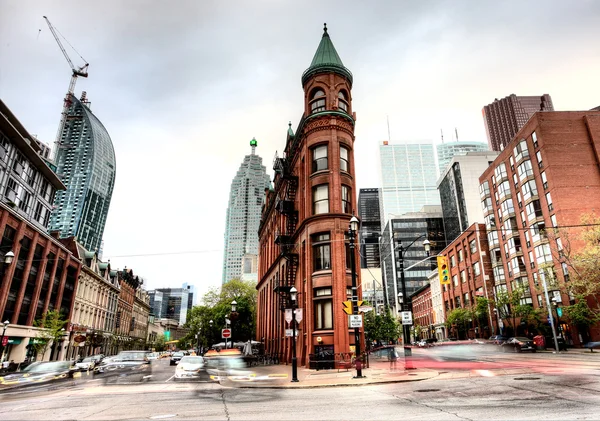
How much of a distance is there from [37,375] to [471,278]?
A: 7394cm

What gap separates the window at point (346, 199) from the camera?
30866 millimetres

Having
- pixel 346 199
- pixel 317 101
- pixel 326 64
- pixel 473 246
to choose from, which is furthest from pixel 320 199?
pixel 473 246

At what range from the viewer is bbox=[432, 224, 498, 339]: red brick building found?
233 ft

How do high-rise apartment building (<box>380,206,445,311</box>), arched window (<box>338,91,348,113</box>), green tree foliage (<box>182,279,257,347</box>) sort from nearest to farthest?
arched window (<box>338,91,348,113</box>) < green tree foliage (<box>182,279,257,347</box>) < high-rise apartment building (<box>380,206,445,311</box>)

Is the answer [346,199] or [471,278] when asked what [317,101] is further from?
[471,278]

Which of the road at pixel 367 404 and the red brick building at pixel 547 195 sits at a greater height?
the red brick building at pixel 547 195

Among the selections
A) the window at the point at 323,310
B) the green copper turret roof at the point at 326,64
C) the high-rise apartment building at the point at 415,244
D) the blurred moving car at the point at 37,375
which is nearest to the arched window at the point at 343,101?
the green copper turret roof at the point at 326,64

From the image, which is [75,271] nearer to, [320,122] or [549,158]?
[320,122]

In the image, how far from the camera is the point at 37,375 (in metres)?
22.6

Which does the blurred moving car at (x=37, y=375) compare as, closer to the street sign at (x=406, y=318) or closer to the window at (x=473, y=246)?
the street sign at (x=406, y=318)

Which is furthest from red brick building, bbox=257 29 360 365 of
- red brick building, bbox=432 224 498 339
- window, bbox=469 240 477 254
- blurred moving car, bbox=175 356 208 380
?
window, bbox=469 240 477 254

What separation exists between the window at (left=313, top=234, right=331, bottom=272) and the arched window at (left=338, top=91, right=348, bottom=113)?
1158 cm

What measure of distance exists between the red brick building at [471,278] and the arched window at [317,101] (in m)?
43.6

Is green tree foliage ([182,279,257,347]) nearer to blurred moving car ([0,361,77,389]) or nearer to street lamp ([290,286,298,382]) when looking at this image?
blurred moving car ([0,361,77,389])
